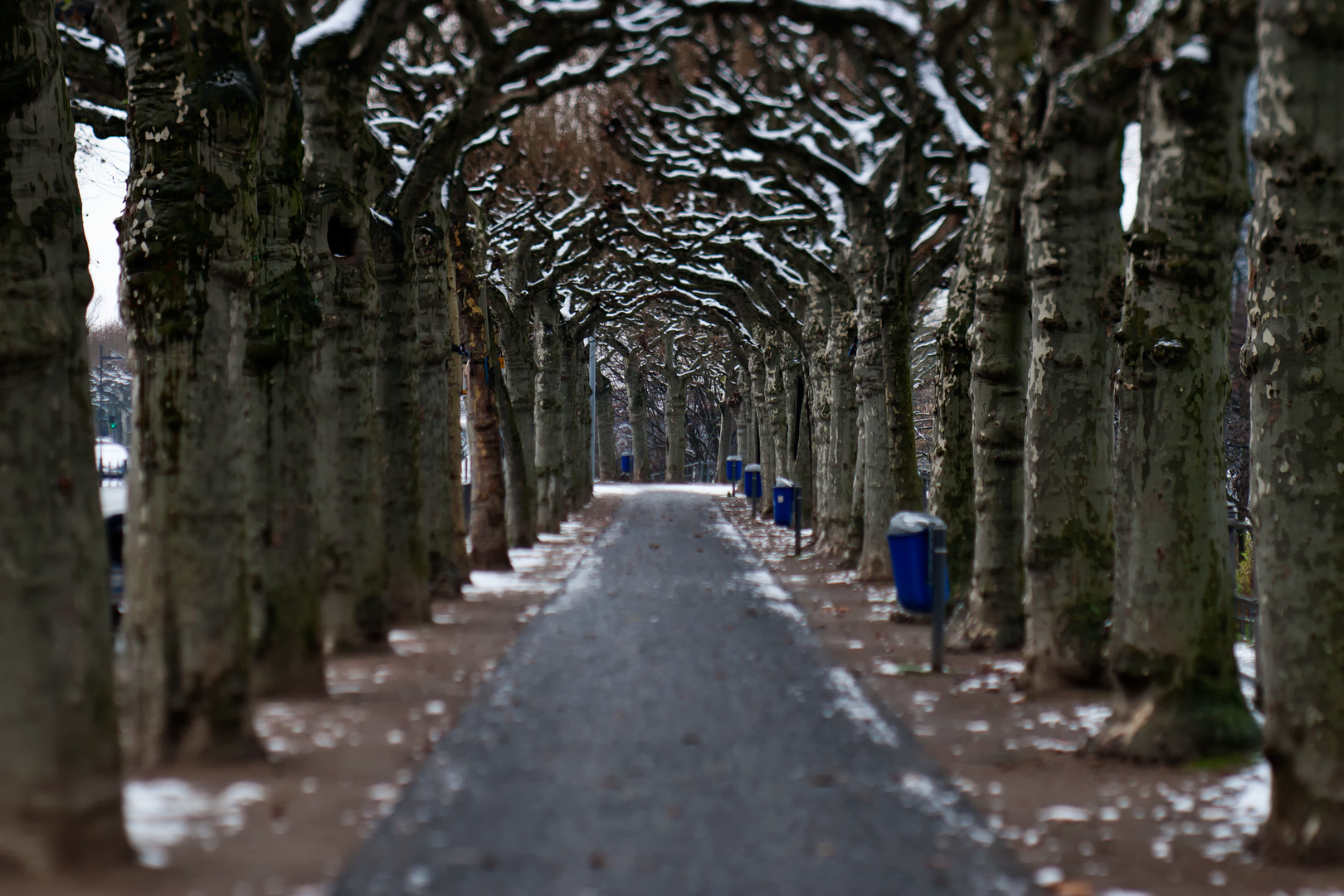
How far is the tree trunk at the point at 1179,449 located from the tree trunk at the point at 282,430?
5222 mm

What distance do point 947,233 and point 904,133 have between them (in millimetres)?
5891

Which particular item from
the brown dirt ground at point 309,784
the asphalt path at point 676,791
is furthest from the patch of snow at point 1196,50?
the brown dirt ground at point 309,784

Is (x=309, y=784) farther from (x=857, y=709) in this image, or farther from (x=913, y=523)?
(x=913, y=523)

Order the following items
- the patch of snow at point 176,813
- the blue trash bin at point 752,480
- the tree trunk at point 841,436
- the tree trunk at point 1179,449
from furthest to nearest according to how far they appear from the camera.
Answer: the blue trash bin at point 752,480 < the tree trunk at point 841,436 < the tree trunk at point 1179,449 < the patch of snow at point 176,813

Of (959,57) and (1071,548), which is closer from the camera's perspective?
(1071,548)

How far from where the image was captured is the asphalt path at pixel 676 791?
476 cm

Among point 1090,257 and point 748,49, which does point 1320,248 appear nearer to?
point 1090,257

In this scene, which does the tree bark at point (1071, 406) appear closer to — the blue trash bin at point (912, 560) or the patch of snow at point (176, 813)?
the blue trash bin at point (912, 560)

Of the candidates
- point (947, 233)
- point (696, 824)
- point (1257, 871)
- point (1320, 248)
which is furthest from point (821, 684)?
point (947, 233)

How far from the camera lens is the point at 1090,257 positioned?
28.2 ft

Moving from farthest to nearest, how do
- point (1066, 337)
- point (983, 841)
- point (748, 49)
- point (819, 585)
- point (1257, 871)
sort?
point (819, 585), point (748, 49), point (1066, 337), point (983, 841), point (1257, 871)

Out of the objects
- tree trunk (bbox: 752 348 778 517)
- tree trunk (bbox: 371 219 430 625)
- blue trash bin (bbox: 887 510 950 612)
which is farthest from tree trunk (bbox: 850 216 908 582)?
tree trunk (bbox: 752 348 778 517)

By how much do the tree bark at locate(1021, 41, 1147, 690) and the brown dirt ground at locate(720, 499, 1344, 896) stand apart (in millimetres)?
473

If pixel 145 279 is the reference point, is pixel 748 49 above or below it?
above
